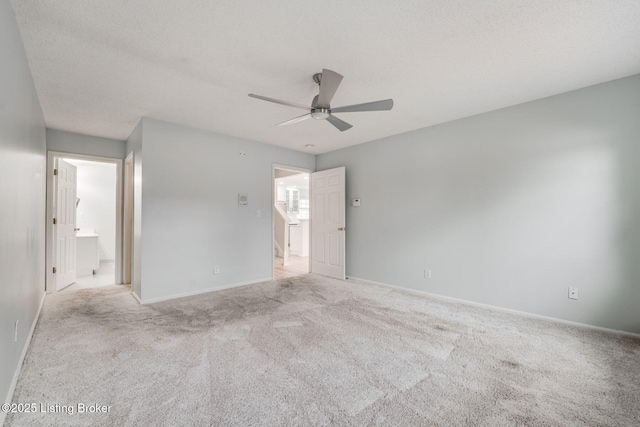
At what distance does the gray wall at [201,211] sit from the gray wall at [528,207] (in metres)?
2.09

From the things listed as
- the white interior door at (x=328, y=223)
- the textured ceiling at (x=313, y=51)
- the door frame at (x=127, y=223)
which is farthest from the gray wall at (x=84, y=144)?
the white interior door at (x=328, y=223)

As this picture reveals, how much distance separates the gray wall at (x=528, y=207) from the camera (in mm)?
2617

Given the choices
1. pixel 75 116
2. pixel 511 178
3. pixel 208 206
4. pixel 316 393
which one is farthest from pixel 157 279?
pixel 511 178

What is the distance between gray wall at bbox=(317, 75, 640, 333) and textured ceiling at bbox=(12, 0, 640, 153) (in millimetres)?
325

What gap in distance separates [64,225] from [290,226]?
5205 millimetres

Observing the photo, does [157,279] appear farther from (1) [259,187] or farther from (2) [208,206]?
(1) [259,187]

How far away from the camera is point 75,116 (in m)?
3.52

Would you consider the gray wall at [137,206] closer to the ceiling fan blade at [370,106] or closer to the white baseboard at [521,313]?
the ceiling fan blade at [370,106]

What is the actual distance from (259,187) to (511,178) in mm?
3586

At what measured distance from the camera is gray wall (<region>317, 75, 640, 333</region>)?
8.59 ft

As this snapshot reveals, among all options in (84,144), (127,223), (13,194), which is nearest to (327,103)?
(13,194)

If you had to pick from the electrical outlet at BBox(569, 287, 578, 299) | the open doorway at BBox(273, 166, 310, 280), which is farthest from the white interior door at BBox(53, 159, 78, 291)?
the electrical outlet at BBox(569, 287, 578, 299)

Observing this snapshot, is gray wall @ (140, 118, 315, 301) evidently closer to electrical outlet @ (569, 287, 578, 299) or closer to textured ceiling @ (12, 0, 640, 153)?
→ textured ceiling @ (12, 0, 640, 153)

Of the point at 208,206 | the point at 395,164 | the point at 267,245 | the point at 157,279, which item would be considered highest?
the point at 395,164
